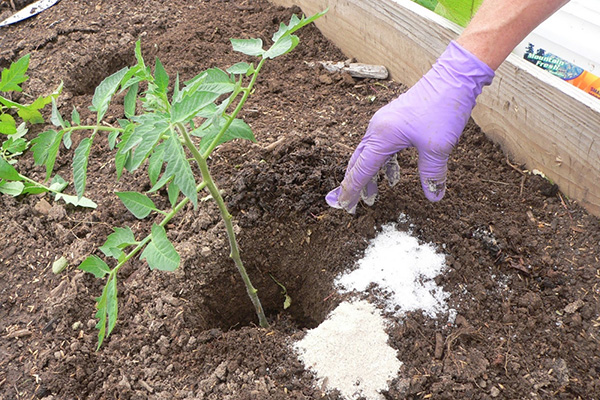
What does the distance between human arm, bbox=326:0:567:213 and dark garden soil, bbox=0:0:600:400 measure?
20 centimetres

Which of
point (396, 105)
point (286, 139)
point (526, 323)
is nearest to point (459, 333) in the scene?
point (526, 323)

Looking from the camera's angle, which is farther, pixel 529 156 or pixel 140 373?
pixel 529 156

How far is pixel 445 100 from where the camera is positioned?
68.1 inches

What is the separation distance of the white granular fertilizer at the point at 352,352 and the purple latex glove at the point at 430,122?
0.43m

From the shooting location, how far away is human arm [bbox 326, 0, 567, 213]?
5.52ft

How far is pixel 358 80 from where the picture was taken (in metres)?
2.45

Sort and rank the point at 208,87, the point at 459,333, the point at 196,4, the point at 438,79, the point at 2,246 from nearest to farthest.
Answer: the point at 208,87
the point at 459,333
the point at 438,79
the point at 2,246
the point at 196,4

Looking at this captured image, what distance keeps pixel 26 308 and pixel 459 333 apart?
146 cm

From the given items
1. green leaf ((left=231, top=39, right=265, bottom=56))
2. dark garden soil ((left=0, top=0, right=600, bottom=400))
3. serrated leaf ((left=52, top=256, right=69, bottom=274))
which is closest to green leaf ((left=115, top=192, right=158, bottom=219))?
green leaf ((left=231, top=39, right=265, bottom=56))

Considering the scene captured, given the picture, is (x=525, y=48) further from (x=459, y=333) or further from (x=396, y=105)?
(x=459, y=333)

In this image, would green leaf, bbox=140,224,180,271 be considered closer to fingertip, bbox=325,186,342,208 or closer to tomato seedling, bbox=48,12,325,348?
tomato seedling, bbox=48,12,325,348

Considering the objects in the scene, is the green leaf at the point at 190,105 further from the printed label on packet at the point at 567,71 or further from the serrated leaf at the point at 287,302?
the printed label on packet at the point at 567,71

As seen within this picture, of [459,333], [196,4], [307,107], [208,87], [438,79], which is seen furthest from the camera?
[196,4]

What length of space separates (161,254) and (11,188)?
1373 mm
